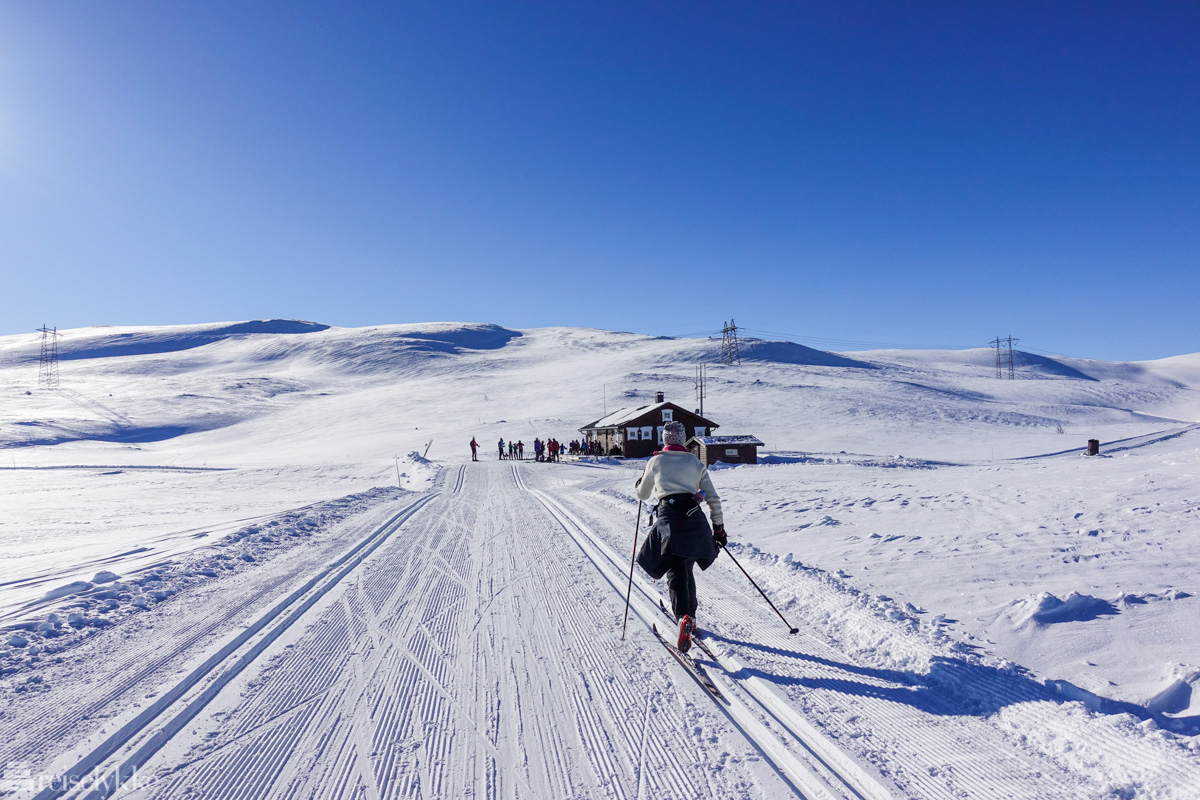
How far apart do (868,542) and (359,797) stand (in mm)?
7995

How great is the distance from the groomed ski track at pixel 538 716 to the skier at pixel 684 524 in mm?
549

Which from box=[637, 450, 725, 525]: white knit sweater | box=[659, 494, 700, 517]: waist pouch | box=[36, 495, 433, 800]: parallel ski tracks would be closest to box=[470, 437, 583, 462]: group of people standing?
box=[36, 495, 433, 800]: parallel ski tracks

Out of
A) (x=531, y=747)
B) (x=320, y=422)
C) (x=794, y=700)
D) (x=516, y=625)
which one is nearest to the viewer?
(x=531, y=747)

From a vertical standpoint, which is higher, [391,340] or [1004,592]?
[391,340]

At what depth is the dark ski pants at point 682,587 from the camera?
5.46 metres

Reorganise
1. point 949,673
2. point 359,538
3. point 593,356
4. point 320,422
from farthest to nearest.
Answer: point 593,356, point 320,422, point 359,538, point 949,673

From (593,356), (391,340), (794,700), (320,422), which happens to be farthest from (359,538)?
(391,340)

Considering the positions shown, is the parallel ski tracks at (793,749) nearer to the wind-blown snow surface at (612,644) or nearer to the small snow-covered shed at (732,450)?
the wind-blown snow surface at (612,644)

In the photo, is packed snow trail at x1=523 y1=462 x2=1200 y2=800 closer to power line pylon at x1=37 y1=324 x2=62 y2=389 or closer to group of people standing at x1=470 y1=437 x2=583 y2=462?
group of people standing at x1=470 y1=437 x2=583 y2=462

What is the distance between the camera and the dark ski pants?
5457 mm

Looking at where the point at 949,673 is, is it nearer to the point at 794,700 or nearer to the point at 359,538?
the point at 794,700

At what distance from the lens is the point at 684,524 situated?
5.43m

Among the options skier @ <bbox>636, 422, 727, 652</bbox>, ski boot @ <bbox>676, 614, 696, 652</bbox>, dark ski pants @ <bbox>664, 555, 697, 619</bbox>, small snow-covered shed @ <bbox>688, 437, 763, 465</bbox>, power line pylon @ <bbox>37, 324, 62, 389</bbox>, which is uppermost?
power line pylon @ <bbox>37, 324, 62, 389</bbox>

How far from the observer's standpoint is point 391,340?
151m
